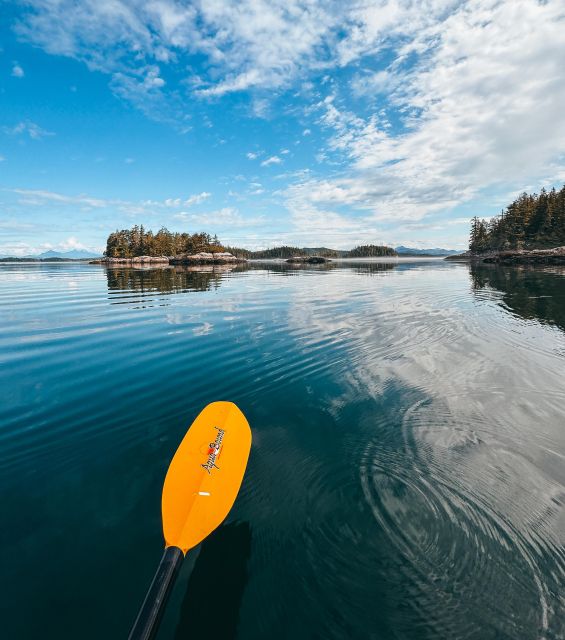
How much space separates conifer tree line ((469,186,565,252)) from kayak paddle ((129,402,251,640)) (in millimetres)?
142239

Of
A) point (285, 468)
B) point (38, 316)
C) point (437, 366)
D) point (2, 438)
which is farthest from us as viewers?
point (38, 316)

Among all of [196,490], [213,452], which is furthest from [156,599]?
[213,452]

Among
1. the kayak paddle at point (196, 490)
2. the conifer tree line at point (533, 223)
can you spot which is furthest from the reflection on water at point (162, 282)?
the conifer tree line at point (533, 223)

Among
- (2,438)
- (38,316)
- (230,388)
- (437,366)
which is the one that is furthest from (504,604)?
(38,316)

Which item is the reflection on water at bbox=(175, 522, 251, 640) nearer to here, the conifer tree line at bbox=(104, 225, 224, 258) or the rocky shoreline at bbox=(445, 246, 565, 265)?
the rocky shoreline at bbox=(445, 246, 565, 265)

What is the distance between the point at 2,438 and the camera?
7.99 meters

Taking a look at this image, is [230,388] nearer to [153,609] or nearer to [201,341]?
[201,341]

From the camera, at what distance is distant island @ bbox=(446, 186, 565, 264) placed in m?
101

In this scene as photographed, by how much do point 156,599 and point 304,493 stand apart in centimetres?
344

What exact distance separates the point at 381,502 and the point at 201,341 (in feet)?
40.9

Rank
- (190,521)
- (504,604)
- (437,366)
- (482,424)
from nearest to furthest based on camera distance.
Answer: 1. (504,604)
2. (190,521)
3. (482,424)
4. (437,366)

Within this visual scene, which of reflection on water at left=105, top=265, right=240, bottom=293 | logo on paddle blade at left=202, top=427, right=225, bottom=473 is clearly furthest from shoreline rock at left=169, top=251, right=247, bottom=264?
logo on paddle blade at left=202, top=427, right=225, bottom=473

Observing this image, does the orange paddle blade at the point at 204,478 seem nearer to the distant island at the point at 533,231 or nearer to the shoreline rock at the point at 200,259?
the distant island at the point at 533,231

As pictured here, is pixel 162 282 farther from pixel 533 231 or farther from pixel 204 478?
pixel 533 231
